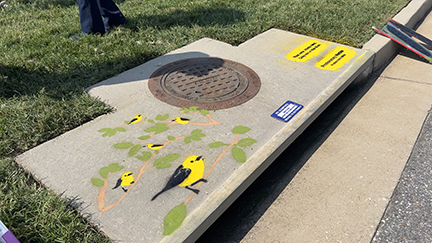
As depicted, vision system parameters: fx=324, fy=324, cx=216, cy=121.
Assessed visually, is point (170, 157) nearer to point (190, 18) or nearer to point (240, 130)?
point (240, 130)

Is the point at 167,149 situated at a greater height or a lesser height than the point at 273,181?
greater

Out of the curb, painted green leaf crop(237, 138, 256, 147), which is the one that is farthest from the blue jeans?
the curb

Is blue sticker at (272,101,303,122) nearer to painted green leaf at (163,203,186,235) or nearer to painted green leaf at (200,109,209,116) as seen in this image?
painted green leaf at (200,109,209,116)

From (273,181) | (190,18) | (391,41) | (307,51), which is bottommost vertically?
(273,181)

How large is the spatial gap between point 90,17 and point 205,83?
230 centimetres

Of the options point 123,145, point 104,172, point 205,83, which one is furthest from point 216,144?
point 205,83

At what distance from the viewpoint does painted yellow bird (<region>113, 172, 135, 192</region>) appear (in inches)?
92.1

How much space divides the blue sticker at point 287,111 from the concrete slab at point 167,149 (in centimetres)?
5

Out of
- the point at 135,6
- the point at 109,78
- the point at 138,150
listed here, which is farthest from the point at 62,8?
the point at 138,150

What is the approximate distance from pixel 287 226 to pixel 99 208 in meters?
1.32

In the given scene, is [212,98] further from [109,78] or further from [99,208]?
[99,208]

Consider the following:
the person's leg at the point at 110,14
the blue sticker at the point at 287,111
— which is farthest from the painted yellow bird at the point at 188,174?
the person's leg at the point at 110,14

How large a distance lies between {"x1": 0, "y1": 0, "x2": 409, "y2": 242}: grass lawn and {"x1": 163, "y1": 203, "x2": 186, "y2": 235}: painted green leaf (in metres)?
0.41

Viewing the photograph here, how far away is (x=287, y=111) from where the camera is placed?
123 inches
